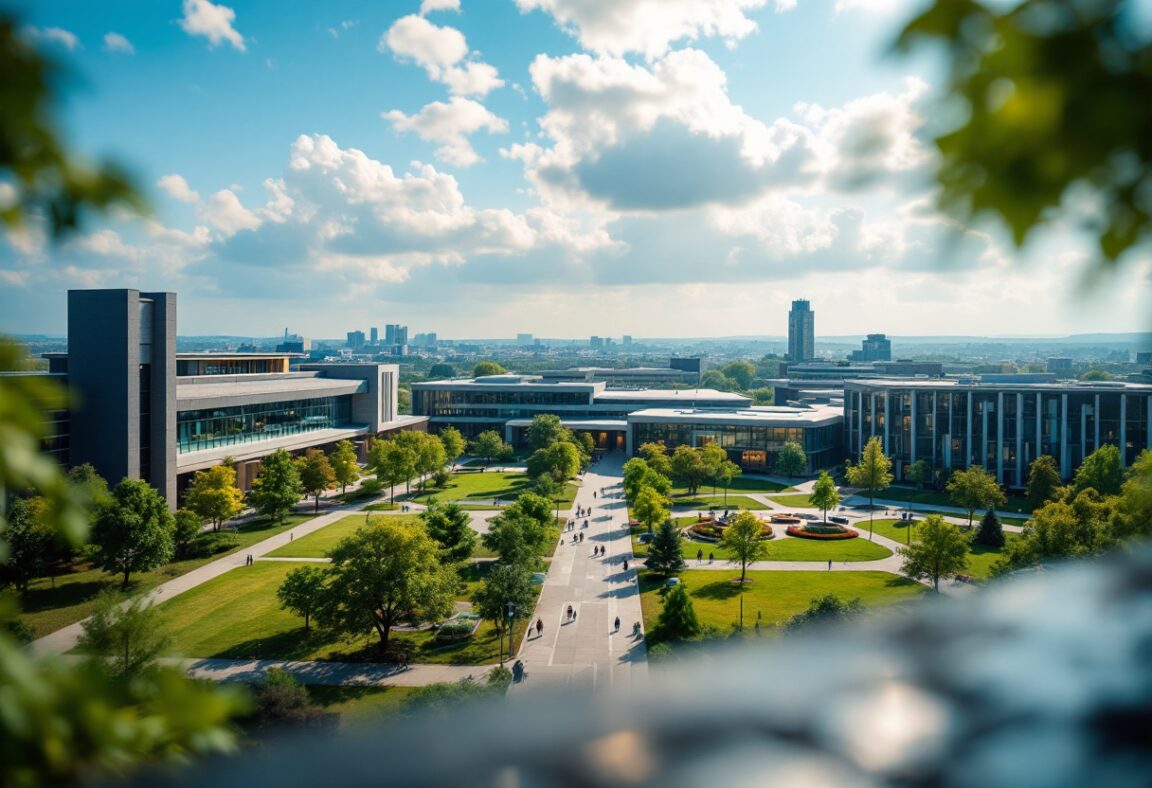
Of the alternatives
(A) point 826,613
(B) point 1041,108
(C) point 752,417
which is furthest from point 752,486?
(B) point 1041,108

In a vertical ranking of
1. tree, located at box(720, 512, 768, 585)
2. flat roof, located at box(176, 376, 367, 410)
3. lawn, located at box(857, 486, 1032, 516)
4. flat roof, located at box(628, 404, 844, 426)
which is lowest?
lawn, located at box(857, 486, 1032, 516)

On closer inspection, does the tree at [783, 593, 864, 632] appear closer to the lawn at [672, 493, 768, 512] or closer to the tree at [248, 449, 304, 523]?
the lawn at [672, 493, 768, 512]

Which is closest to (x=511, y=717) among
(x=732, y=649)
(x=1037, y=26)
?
(x=732, y=649)

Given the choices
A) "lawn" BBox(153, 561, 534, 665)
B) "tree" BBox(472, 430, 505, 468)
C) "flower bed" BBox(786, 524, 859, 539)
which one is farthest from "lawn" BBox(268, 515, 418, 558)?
"flower bed" BBox(786, 524, 859, 539)

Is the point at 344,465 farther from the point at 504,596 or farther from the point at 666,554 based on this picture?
the point at 504,596

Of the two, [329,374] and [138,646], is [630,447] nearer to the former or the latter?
[329,374]

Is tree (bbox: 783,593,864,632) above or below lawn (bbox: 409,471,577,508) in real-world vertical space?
Result: above
